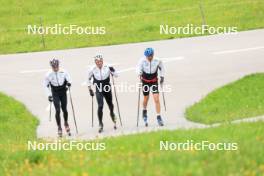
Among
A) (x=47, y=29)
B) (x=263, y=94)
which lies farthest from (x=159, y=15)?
(x=263, y=94)

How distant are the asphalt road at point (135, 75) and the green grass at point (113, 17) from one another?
1950 millimetres

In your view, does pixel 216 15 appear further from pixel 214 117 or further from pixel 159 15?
pixel 214 117

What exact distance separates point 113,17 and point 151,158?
29191 millimetres

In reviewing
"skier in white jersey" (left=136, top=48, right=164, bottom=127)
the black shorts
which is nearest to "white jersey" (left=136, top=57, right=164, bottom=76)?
"skier in white jersey" (left=136, top=48, right=164, bottom=127)

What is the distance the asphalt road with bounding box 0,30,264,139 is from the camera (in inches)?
868

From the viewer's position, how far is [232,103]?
2181cm

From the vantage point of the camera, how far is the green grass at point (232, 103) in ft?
65.7

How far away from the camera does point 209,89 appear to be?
24.8 metres

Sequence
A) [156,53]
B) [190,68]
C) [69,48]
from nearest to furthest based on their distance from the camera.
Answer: [190,68] → [156,53] → [69,48]

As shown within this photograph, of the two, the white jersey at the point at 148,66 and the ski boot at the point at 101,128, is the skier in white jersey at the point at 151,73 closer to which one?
the white jersey at the point at 148,66

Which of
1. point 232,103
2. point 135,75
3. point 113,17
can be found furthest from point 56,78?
point 113,17

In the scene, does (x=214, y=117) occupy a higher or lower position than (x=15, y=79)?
lower

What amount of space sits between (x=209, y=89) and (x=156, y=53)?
6.55 m

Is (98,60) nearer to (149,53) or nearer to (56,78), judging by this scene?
(56,78)
